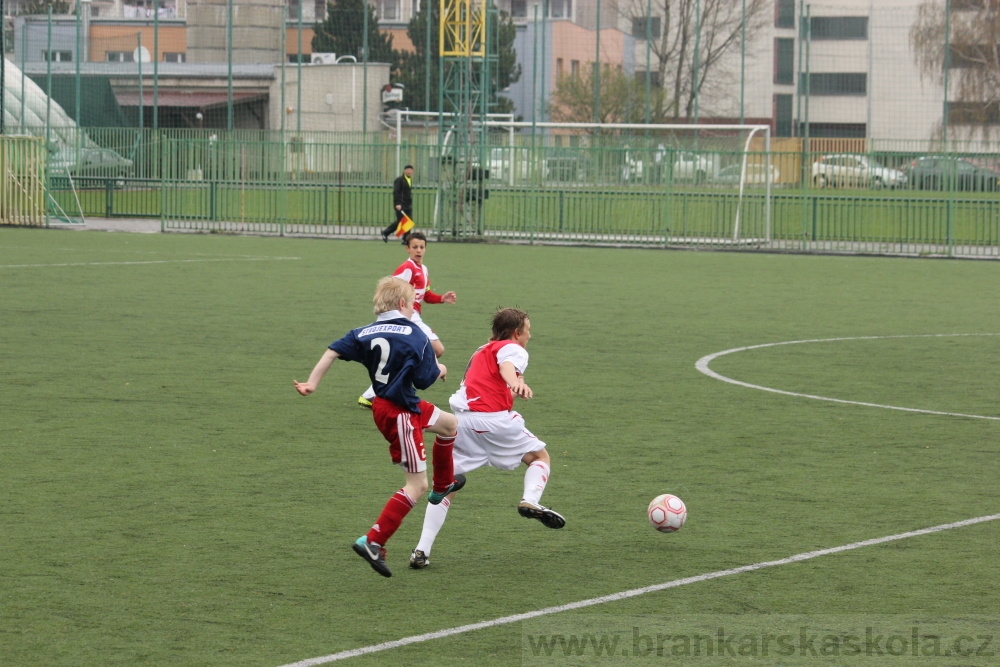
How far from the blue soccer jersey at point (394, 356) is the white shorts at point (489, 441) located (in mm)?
659

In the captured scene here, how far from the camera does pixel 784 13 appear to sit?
43344mm

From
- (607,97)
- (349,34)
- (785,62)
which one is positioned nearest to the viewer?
(785,62)

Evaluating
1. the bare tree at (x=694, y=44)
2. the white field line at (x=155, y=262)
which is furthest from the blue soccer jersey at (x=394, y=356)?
the bare tree at (x=694, y=44)

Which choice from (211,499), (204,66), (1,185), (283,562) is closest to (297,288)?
(211,499)

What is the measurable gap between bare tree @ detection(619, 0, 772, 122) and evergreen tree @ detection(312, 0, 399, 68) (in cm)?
1577

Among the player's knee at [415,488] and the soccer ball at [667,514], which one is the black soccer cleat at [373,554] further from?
the soccer ball at [667,514]

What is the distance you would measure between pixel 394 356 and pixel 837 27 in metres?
36.0

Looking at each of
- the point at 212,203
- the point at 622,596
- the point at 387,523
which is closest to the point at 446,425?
the point at 387,523

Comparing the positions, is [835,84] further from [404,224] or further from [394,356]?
[394,356]

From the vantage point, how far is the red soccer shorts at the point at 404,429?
23.1ft

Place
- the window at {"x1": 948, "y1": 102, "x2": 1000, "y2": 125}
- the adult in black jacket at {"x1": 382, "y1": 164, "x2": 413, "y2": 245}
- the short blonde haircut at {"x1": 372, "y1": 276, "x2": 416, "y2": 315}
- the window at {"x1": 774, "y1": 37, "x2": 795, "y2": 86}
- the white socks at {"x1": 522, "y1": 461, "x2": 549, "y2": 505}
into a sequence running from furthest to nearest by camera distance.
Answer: the window at {"x1": 774, "y1": 37, "x2": 795, "y2": 86}
the window at {"x1": 948, "y1": 102, "x2": 1000, "y2": 125}
the adult in black jacket at {"x1": 382, "y1": 164, "x2": 413, "y2": 245}
the white socks at {"x1": 522, "y1": 461, "x2": 549, "y2": 505}
the short blonde haircut at {"x1": 372, "y1": 276, "x2": 416, "y2": 315}

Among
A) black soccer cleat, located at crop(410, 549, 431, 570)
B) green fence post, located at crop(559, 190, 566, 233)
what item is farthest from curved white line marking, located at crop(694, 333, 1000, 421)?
green fence post, located at crop(559, 190, 566, 233)

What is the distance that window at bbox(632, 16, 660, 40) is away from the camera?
1895 inches

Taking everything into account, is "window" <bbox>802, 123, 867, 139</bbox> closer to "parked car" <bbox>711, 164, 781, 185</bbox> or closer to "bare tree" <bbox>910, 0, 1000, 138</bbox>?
"bare tree" <bbox>910, 0, 1000, 138</bbox>
